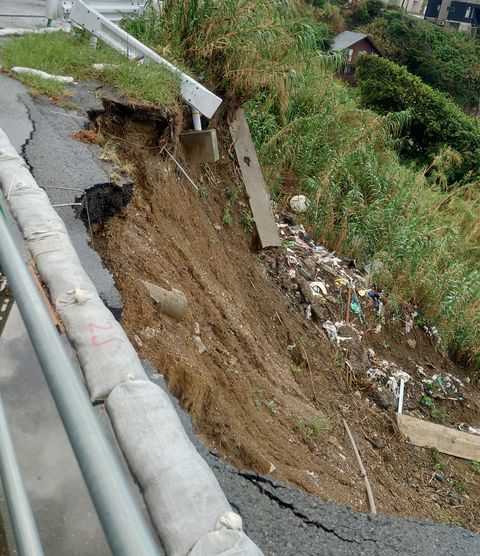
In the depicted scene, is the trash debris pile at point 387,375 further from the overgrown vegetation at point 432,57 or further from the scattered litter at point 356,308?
the overgrown vegetation at point 432,57

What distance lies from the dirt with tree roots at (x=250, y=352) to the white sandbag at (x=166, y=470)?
968mm

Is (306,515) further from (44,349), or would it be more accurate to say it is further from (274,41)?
(274,41)

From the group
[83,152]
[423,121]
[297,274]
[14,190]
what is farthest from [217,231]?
[423,121]

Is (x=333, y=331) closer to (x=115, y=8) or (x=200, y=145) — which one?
(x=200, y=145)

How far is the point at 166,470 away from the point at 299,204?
6547mm

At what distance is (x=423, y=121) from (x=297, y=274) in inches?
434

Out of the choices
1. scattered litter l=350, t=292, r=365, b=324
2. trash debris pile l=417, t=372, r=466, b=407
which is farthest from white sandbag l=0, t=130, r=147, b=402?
trash debris pile l=417, t=372, r=466, b=407

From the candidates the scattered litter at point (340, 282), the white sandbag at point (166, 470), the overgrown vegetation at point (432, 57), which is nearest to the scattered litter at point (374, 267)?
the scattered litter at point (340, 282)

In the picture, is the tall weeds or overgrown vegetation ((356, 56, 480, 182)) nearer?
the tall weeds

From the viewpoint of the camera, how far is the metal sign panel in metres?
5.81

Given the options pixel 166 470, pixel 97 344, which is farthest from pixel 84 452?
pixel 97 344

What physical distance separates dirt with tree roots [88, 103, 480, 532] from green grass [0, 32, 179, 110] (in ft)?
0.91

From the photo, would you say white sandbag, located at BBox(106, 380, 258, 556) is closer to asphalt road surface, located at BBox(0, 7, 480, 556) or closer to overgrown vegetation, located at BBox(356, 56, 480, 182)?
asphalt road surface, located at BBox(0, 7, 480, 556)

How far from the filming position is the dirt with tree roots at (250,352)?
3391 millimetres
